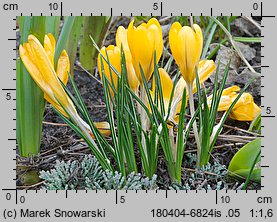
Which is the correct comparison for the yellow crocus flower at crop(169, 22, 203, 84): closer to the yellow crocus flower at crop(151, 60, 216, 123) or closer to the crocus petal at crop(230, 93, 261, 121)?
the yellow crocus flower at crop(151, 60, 216, 123)

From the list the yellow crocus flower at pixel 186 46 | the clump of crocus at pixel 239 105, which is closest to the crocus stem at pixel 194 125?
the yellow crocus flower at pixel 186 46

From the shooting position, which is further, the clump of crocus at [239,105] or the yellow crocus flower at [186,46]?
the clump of crocus at [239,105]

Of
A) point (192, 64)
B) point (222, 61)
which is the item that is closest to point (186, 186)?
point (192, 64)

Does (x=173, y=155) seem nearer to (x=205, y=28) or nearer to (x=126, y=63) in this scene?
(x=126, y=63)

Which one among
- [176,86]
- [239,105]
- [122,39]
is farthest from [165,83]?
[239,105]

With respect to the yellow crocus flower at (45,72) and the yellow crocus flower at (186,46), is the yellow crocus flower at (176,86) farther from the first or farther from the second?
the yellow crocus flower at (45,72)
